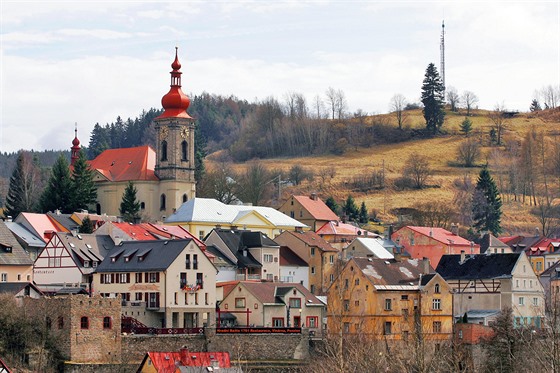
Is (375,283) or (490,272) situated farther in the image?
(490,272)

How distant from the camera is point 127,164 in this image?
14062cm

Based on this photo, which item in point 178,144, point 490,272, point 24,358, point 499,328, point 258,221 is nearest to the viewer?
point 24,358

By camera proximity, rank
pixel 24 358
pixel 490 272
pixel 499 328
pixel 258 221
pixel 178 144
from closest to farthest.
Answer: pixel 24 358 → pixel 499 328 → pixel 490 272 → pixel 258 221 → pixel 178 144

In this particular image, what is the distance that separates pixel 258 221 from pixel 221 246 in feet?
65.2

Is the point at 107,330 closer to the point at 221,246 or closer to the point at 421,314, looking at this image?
the point at 421,314

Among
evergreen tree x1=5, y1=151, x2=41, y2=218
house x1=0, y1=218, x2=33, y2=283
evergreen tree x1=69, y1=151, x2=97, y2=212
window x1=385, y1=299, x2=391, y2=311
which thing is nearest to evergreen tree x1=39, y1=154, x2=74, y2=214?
evergreen tree x1=69, y1=151, x2=97, y2=212

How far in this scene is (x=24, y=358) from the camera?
243 ft

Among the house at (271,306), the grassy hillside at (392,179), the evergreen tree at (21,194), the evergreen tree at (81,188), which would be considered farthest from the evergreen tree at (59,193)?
the grassy hillside at (392,179)

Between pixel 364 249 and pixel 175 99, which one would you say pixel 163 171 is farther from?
pixel 364 249

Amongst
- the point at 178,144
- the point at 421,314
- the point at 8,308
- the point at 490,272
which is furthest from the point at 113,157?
the point at 8,308

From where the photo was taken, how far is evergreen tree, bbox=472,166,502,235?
6063 inches

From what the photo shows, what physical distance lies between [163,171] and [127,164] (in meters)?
4.32

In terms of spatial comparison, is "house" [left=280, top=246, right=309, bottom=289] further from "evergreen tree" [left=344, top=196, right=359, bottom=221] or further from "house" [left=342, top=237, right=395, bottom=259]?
"evergreen tree" [left=344, top=196, right=359, bottom=221]

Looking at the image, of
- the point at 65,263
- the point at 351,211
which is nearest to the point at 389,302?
the point at 65,263
